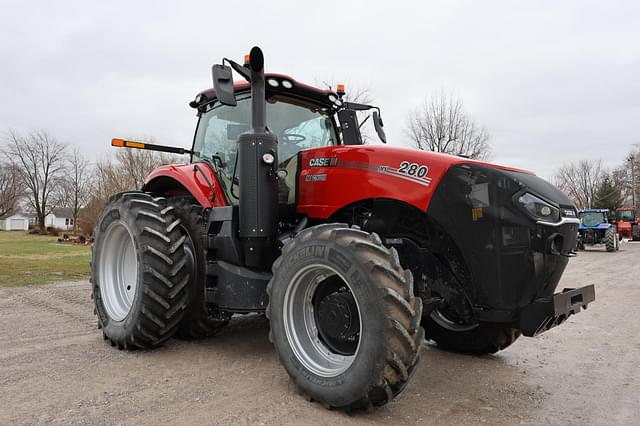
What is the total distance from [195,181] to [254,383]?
6.70 ft

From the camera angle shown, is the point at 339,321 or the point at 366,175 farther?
the point at 366,175

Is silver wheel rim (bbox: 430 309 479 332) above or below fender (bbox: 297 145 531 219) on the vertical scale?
below

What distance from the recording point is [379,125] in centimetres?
501

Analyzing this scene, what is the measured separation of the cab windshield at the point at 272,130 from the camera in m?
4.38

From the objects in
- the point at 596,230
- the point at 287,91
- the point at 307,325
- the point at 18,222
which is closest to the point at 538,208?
the point at 307,325

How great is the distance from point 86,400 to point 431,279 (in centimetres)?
254

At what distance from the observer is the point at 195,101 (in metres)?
5.08

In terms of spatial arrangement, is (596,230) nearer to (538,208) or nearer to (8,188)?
(538,208)

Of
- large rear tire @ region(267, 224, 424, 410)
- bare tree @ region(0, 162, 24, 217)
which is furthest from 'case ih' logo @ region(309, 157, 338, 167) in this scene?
bare tree @ region(0, 162, 24, 217)

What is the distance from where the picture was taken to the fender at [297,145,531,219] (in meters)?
3.28

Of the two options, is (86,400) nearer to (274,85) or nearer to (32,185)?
(274,85)

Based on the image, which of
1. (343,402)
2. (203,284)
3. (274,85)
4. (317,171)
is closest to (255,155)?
(317,171)

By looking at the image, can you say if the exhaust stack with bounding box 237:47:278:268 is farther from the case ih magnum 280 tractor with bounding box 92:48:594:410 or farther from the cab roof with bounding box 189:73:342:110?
the cab roof with bounding box 189:73:342:110

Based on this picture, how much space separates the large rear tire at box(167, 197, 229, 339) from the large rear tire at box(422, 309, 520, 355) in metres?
2.01
